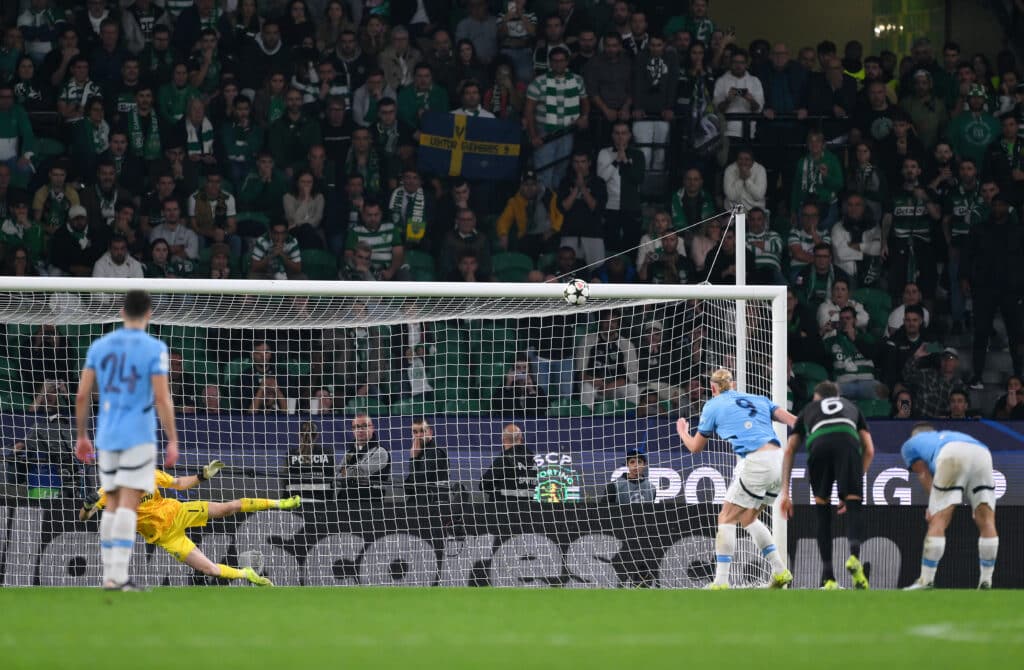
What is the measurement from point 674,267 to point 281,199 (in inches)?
187

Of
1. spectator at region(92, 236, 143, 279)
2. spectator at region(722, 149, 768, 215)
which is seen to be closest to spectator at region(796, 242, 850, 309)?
spectator at region(722, 149, 768, 215)

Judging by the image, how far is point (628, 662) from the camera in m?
5.96

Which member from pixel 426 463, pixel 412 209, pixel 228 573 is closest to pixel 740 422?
pixel 426 463

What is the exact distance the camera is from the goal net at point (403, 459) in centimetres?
1315

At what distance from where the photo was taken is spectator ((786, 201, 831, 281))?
1697 centimetres

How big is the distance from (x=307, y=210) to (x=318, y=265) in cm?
72

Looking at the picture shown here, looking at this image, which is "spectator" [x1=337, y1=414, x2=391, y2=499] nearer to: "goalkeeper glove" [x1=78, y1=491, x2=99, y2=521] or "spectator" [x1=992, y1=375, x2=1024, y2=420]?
"goalkeeper glove" [x1=78, y1=491, x2=99, y2=521]

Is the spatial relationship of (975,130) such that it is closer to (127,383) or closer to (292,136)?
(292,136)

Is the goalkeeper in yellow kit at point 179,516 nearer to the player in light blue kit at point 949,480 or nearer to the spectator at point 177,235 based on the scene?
the player in light blue kit at point 949,480

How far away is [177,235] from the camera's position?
16.7 metres

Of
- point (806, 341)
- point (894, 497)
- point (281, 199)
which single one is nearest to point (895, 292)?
point (806, 341)

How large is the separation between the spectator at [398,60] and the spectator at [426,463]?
6.01 m

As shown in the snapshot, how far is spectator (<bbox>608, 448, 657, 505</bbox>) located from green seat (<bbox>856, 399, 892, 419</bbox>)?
3.10m

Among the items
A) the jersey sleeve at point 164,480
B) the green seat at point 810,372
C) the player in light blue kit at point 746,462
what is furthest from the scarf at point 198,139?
the player in light blue kit at point 746,462
